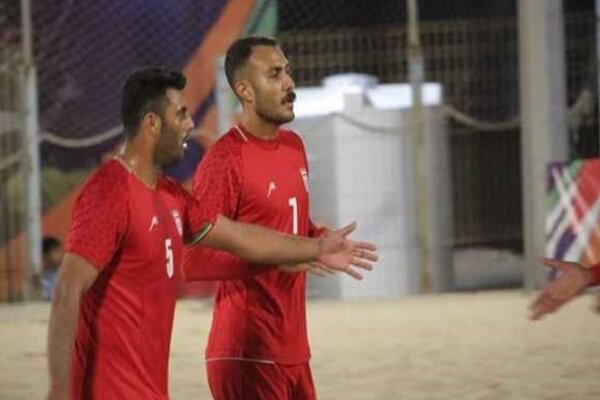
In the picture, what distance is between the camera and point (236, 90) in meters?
5.57

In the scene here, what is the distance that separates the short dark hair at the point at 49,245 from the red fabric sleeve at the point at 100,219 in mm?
10431

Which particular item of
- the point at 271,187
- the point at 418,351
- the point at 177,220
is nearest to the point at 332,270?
the point at 271,187

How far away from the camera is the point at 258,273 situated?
5.35 m

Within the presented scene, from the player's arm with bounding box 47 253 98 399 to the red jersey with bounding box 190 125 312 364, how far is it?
1.21m

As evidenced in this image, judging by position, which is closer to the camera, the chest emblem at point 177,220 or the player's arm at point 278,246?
the chest emblem at point 177,220

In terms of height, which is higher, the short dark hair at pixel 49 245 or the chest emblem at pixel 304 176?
the chest emblem at pixel 304 176

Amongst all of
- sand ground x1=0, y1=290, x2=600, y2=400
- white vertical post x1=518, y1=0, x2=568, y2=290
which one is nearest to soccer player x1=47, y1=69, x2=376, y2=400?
sand ground x1=0, y1=290, x2=600, y2=400

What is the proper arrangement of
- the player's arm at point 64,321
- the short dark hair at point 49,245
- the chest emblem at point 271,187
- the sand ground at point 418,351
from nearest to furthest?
the player's arm at point 64,321 < the chest emblem at point 271,187 < the sand ground at point 418,351 < the short dark hair at point 49,245

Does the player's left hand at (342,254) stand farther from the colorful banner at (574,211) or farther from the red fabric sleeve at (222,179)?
the colorful banner at (574,211)

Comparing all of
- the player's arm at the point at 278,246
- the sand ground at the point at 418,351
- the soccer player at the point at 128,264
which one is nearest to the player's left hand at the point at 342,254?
the player's arm at the point at 278,246

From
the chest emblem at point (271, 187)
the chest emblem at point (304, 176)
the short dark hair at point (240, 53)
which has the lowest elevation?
the chest emblem at point (271, 187)

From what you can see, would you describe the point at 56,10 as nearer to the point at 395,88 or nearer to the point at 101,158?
the point at 101,158

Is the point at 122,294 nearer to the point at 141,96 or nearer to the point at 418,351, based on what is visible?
the point at 141,96

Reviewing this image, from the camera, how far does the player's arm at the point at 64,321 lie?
13.1 feet
